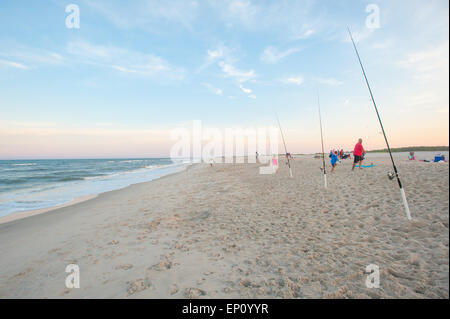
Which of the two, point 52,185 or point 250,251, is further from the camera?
point 52,185

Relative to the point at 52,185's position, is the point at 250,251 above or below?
above

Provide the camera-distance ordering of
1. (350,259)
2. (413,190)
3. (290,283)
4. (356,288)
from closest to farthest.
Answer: (356,288), (290,283), (350,259), (413,190)

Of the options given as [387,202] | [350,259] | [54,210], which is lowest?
[54,210]

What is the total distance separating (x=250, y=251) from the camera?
14.6 ft

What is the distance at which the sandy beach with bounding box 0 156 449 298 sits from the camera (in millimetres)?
3197

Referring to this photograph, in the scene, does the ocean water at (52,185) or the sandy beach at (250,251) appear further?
the ocean water at (52,185)

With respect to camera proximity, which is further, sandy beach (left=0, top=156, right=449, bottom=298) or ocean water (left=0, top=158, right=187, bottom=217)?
ocean water (left=0, top=158, right=187, bottom=217)

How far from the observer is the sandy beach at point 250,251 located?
3197 millimetres

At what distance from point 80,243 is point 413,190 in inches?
414

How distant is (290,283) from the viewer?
Result: 3.26 meters

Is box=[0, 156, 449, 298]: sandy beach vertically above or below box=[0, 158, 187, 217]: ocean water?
above
